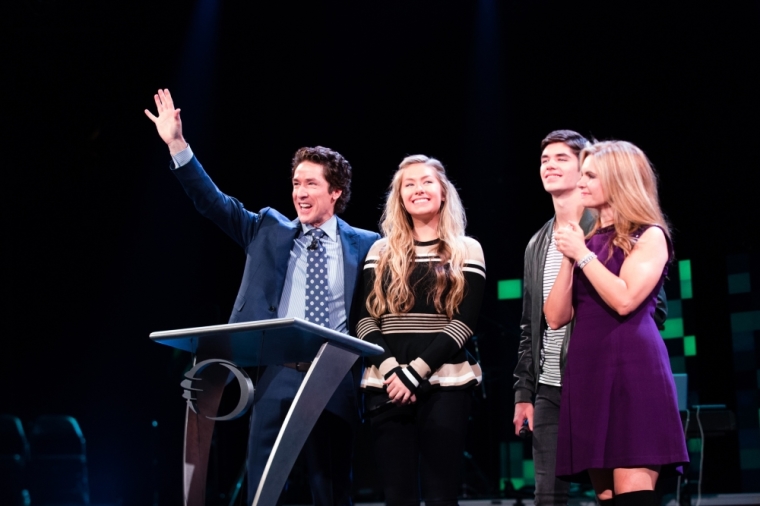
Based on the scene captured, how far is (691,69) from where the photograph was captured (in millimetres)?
6102

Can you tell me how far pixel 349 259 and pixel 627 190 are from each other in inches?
43.7

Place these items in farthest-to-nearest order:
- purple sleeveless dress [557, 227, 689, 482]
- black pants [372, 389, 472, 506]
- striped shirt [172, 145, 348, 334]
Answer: striped shirt [172, 145, 348, 334] → black pants [372, 389, 472, 506] → purple sleeveless dress [557, 227, 689, 482]

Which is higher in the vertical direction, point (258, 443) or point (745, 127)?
point (745, 127)

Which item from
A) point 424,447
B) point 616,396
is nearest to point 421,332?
point 424,447

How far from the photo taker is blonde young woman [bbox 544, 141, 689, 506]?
74.5 inches

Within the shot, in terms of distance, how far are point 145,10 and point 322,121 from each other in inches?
70.3

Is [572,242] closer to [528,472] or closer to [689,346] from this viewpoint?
[689,346]

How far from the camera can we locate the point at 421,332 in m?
2.47

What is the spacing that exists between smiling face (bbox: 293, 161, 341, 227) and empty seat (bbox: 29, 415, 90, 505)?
4.14 metres

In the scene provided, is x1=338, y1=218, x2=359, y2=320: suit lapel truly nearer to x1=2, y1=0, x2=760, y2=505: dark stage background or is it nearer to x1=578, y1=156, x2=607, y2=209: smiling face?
x1=578, y1=156, x2=607, y2=209: smiling face

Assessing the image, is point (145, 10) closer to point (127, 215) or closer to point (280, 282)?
point (127, 215)

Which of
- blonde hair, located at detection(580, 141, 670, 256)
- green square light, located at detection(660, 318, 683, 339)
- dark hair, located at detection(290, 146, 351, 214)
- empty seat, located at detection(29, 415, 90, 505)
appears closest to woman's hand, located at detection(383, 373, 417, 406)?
blonde hair, located at detection(580, 141, 670, 256)

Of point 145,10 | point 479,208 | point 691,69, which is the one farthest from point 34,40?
point 691,69

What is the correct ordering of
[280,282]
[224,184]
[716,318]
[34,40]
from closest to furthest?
[280,282] → [34,40] → [716,318] → [224,184]
